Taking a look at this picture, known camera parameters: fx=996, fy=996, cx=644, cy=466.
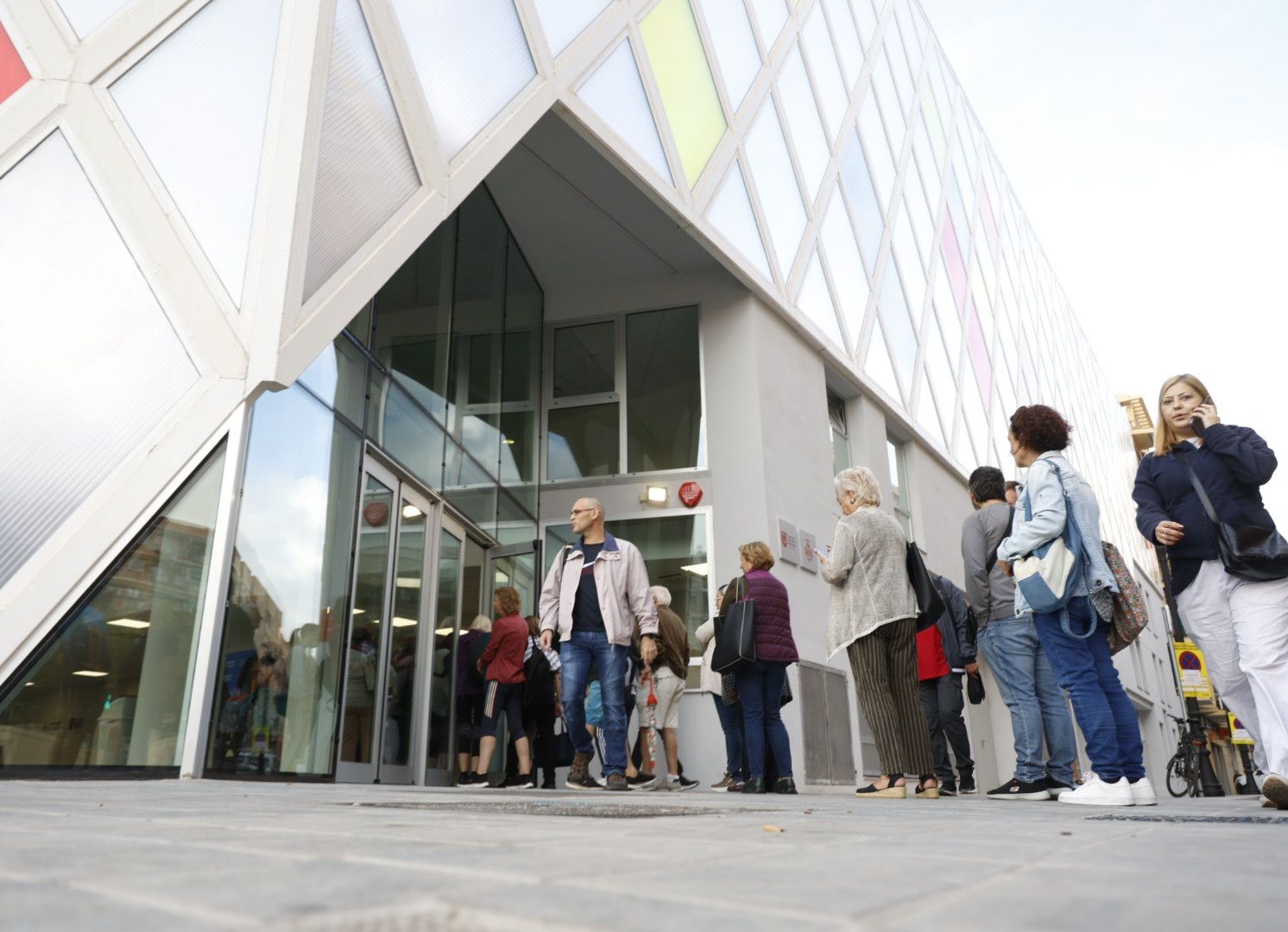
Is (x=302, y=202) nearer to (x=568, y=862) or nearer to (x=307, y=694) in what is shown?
(x=307, y=694)

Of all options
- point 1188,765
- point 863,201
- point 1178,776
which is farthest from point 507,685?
point 863,201

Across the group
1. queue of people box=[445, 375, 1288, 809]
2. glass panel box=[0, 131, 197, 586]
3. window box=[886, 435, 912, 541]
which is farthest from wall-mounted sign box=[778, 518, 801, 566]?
glass panel box=[0, 131, 197, 586]

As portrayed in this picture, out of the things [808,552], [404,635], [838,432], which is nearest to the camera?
[404,635]

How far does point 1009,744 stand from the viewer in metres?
16.0

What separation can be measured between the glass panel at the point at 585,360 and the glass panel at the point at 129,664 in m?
7.33

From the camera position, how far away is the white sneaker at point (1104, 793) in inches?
166

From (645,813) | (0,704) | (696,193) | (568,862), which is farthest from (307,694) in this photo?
(696,193)

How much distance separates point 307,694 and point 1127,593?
487 cm

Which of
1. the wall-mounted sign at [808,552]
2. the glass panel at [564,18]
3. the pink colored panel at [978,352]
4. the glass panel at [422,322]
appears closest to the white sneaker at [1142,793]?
the glass panel at [422,322]

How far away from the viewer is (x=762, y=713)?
6418 mm

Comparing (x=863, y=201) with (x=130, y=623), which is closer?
(x=130, y=623)

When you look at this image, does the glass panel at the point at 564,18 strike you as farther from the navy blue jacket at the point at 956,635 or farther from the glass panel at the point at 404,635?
the navy blue jacket at the point at 956,635

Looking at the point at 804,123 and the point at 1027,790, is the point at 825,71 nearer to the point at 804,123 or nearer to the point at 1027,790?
the point at 804,123

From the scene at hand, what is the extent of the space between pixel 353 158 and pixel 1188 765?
496 inches
